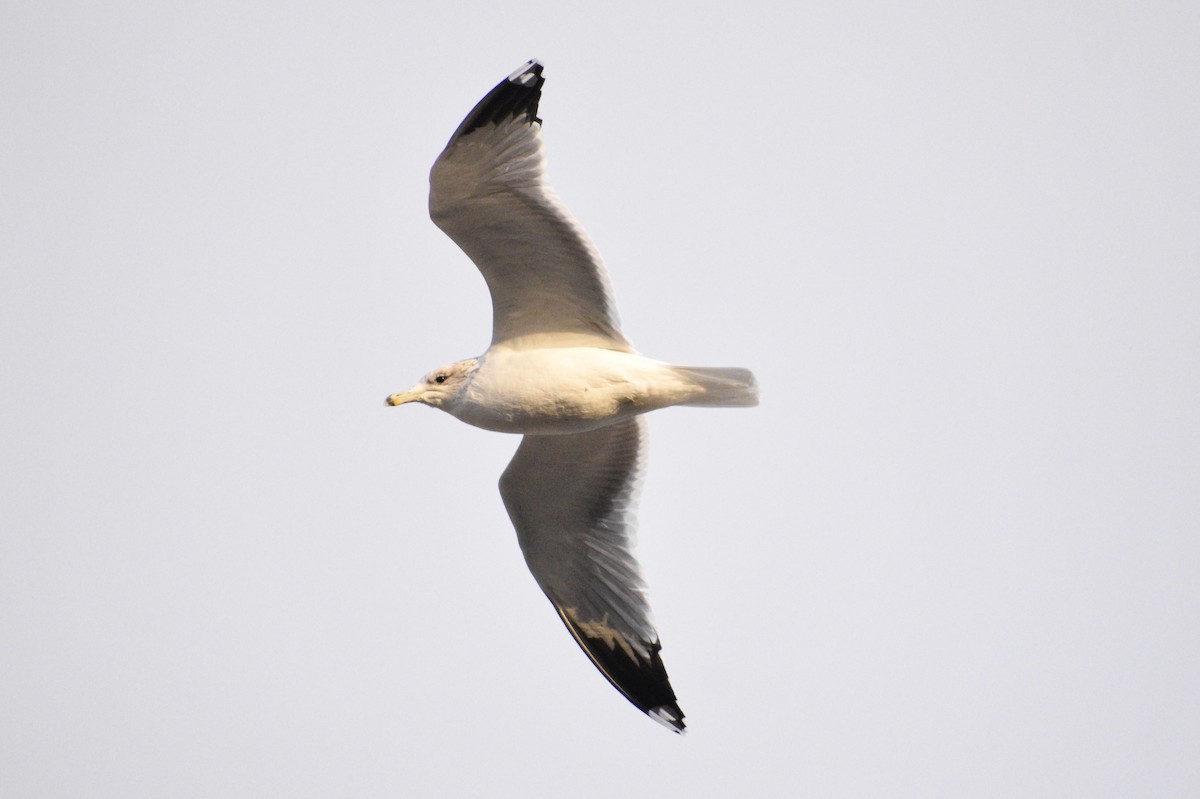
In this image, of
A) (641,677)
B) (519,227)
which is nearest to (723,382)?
(519,227)

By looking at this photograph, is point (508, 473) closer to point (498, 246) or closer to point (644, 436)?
point (644, 436)

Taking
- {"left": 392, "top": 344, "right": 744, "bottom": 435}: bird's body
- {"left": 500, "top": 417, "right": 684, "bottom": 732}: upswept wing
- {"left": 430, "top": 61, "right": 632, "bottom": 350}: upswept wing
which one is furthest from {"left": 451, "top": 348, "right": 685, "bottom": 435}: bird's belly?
{"left": 500, "top": 417, "right": 684, "bottom": 732}: upswept wing

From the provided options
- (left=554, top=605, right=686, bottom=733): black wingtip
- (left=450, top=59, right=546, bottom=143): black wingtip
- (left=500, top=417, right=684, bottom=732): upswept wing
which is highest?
(left=450, top=59, right=546, bottom=143): black wingtip

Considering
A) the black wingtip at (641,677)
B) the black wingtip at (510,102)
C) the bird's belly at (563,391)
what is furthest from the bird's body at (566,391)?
the black wingtip at (641,677)

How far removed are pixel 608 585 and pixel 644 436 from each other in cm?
92

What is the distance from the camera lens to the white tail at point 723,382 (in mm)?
7195

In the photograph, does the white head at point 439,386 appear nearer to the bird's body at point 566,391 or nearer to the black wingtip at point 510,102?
the bird's body at point 566,391

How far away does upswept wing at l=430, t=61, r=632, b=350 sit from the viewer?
6820 millimetres

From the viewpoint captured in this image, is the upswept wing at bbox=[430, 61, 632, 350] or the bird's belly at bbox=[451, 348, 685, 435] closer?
the upswept wing at bbox=[430, 61, 632, 350]

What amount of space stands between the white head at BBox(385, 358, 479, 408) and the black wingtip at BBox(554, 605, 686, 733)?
1732 mm

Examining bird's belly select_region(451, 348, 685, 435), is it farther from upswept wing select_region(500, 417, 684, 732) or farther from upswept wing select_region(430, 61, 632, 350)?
upswept wing select_region(500, 417, 684, 732)

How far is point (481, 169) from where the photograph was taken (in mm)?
6859

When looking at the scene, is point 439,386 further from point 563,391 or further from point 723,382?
point 723,382

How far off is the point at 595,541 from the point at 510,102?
8.84ft
